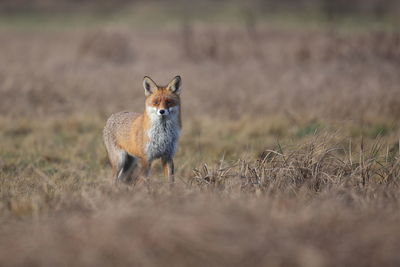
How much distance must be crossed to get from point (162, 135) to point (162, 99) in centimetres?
50

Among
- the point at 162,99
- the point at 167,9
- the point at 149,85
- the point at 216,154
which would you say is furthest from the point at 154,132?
the point at 167,9

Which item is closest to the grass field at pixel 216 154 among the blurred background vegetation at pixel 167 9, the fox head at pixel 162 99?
the fox head at pixel 162 99

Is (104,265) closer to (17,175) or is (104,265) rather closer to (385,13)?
(17,175)

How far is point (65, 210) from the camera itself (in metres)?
4.61

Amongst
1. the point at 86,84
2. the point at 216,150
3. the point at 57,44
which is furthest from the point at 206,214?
the point at 57,44

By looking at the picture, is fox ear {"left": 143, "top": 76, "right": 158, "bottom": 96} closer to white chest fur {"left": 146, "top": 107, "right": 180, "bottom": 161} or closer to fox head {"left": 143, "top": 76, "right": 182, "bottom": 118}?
fox head {"left": 143, "top": 76, "right": 182, "bottom": 118}

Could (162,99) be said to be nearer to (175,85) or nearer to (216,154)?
(175,85)

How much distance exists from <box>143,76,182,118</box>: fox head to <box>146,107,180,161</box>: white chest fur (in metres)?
0.06

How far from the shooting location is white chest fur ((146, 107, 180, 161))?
6480 mm

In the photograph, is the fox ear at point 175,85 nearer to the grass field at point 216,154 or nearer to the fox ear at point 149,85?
the fox ear at point 149,85

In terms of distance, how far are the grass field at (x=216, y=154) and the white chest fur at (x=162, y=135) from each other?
17.8 inches

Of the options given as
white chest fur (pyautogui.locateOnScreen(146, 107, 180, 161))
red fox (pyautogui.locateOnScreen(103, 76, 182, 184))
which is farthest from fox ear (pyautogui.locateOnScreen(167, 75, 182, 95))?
white chest fur (pyautogui.locateOnScreen(146, 107, 180, 161))

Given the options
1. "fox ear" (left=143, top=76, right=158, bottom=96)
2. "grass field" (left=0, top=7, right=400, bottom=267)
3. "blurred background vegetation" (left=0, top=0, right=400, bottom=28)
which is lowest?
"grass field" (left=0, top=7, right=400, bottom=267)

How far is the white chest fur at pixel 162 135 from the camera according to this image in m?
6.48
